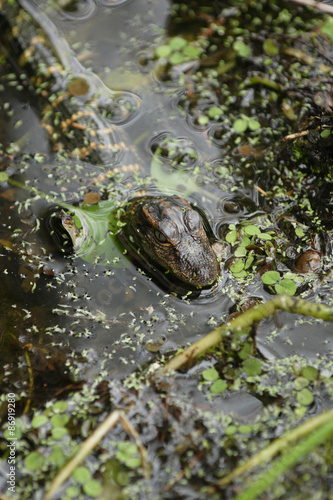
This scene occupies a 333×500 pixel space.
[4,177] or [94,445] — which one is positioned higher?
[4,177]

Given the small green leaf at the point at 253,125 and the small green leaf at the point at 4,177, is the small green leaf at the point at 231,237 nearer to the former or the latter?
the small green leaf at the point at 253,125

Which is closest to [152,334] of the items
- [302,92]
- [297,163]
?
→ [297,163]

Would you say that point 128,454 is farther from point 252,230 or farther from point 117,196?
point 117,196

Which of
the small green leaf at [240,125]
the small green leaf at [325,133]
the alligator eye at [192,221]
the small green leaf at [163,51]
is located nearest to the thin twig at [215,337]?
the alligator eye at [192,221]

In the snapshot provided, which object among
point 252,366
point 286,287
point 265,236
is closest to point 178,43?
point 265,236

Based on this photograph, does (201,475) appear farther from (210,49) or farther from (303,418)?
(210,49)

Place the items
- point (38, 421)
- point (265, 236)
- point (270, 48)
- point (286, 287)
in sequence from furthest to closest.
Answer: point (270, 48), point (265, 236), point (286, 287), point (38, 421)
